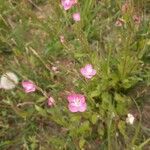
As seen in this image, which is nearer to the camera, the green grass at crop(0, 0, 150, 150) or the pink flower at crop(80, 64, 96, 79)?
the pink flower at crop(80, 64, 96, 79)

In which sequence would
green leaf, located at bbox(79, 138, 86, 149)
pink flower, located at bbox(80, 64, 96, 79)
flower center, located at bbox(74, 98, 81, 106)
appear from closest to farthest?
flower center, located at bbox(74, 98, 81, 106)
pink flower, located at bbox(80, 64, 96, 79)
green leaf, located at bbox(79, 138, 86, 149)

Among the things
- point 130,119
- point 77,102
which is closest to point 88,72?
point 77,102

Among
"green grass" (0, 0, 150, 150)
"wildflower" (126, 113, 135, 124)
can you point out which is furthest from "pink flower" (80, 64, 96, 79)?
"wildflower" (126, 113, 135, 124)

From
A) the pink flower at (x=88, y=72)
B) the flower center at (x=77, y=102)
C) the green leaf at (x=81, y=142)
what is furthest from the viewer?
the green leaf at (x=81, y=142)

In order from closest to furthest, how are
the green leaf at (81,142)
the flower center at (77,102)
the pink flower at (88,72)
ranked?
the flower center at (77,102) < the pink flower at (88,72) < the green leaf at (81,142)

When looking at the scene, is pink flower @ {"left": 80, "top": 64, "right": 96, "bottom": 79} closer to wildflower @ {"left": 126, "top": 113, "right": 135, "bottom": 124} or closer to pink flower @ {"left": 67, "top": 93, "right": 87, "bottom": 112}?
pink flower @ {"left": 67, "top": 93, "right": 87, "bottom": 112}

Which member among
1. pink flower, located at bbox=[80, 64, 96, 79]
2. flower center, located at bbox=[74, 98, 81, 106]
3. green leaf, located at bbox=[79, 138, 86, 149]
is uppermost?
pink flower, located at bbox=[80, 64, 96, 79]

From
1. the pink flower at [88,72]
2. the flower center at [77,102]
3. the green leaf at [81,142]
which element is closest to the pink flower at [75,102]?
the flower center at [77,102]

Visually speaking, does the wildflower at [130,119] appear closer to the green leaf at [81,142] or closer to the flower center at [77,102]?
the green leaf at [81,142]
